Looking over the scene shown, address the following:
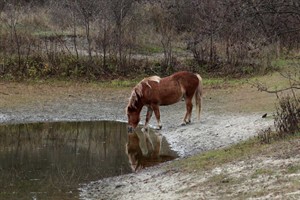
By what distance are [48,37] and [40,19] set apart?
168 inches

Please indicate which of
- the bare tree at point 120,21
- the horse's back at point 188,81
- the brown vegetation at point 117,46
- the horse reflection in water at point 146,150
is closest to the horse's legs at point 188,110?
the horse's back at point 188,81

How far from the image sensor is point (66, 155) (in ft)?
47.8

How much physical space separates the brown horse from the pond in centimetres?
66

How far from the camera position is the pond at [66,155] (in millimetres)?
11812

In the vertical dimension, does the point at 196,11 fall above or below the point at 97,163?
above

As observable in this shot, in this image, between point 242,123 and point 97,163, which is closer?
point 97,163

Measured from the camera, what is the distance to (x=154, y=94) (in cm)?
1709

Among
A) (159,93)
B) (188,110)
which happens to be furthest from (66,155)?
(188,110)

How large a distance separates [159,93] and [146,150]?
2.54m

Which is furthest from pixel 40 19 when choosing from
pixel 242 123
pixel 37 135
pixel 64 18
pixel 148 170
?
pixel 148 170

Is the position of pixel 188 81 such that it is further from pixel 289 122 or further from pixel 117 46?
pixel 117 46

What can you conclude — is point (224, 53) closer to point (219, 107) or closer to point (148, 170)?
point (219, 107)

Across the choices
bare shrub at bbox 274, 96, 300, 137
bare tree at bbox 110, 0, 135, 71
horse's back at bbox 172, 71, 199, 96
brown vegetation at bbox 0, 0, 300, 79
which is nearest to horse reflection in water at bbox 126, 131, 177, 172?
horse's back at bbox 172, 71, 199, 96

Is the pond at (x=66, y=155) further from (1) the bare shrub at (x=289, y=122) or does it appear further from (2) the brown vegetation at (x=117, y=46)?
(2) the brown vegetation at (x=117, y=46)
